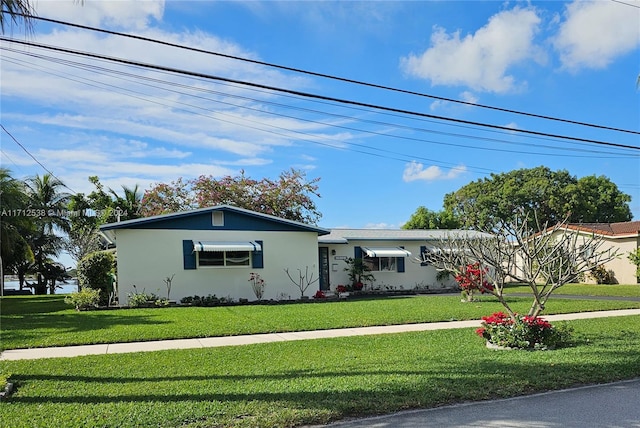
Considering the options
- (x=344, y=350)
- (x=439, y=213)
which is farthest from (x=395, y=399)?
(x=439, y=213)

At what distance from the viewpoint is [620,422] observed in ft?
15.5

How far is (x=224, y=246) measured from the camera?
58.7ft

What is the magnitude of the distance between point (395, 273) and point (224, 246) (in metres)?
8.96

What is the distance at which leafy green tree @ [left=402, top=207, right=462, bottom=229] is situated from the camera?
1752 inches

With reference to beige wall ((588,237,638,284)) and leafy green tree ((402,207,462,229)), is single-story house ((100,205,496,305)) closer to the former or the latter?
beige wall ((588,237,638,284))

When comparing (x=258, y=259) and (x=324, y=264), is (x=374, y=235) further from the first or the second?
(x=258, y=259)

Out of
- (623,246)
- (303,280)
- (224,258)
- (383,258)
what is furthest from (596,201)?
(224,258)

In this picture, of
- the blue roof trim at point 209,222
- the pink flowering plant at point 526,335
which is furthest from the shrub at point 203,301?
the pink flowering plant at point 526,335

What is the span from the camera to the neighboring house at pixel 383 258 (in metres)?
22.3

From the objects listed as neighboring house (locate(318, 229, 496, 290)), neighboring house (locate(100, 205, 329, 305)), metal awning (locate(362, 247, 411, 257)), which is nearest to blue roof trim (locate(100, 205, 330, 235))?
neighboring house (locate(100, 205, 329, 305))

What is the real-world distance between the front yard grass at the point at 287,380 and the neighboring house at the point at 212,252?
374 inches

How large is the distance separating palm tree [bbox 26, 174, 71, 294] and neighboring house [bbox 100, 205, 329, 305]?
15269 millimetres

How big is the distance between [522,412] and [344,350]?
3.77 m

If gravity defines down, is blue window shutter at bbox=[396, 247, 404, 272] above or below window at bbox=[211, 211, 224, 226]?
below
